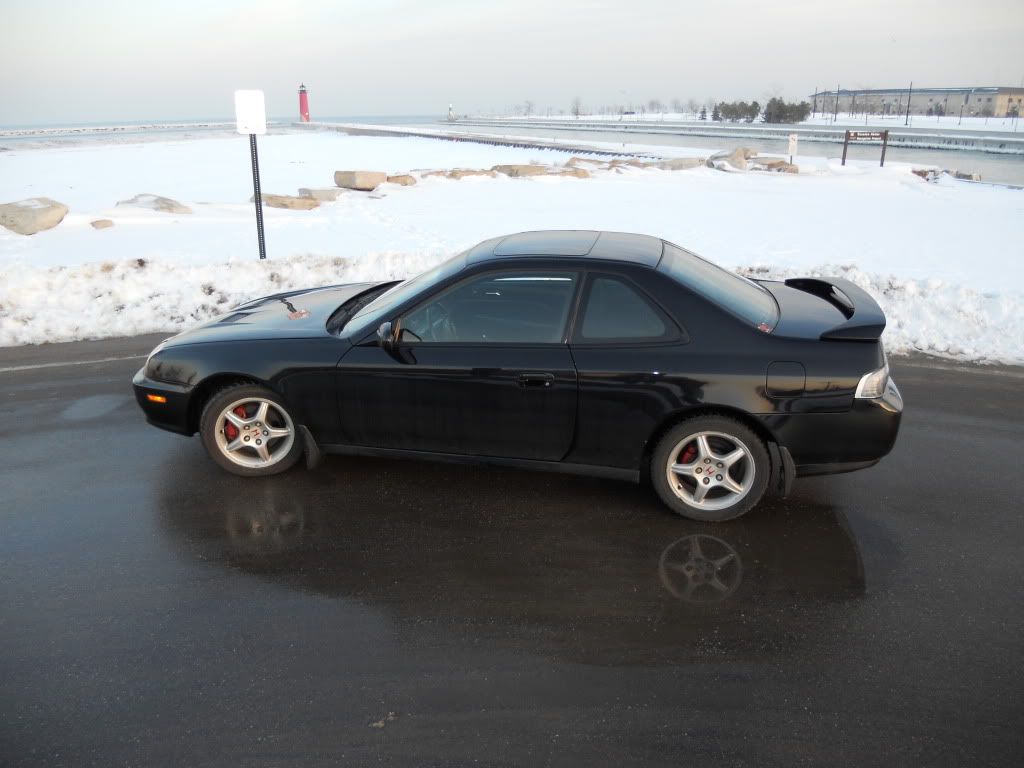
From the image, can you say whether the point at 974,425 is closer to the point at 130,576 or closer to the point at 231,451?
the point at 231,451

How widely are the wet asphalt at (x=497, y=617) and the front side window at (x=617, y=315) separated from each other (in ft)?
3.44

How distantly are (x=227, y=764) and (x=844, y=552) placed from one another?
3094 mm

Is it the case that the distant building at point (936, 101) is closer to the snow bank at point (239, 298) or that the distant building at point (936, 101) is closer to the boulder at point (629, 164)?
the boulder at point (629, 164)

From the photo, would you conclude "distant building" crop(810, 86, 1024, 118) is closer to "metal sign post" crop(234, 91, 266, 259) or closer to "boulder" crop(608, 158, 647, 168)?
"boulder" crop(608, 158, 647, 168)

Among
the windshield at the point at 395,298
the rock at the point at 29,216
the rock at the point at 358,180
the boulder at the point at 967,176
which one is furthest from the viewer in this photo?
the boulder at the point at 967,176

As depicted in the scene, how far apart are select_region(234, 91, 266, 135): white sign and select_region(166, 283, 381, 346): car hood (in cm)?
538

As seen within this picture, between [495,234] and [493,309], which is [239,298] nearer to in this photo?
[493,309]

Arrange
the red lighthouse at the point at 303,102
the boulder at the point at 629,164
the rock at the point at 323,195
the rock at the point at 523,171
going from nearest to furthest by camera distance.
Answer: the rock at the point at 323,195
the rock at the point at 523,171
the boulder at the point at 629,164
the red lighthouse at the point at 303,102

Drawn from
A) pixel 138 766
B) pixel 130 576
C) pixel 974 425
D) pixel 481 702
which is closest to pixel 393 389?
pixel 130 576

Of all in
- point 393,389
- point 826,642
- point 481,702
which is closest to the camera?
point 481,702

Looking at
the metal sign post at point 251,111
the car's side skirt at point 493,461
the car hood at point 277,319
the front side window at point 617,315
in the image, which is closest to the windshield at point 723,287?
the front side window at point 617,315

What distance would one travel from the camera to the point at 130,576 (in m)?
3.86

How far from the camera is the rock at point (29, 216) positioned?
14.0 meters

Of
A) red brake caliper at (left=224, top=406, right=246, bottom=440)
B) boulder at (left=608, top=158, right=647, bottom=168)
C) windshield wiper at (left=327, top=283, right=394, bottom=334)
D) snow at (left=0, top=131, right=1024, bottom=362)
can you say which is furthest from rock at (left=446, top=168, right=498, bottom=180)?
red brake caliper at (left=224, top=406, right=246, bottom=440)
